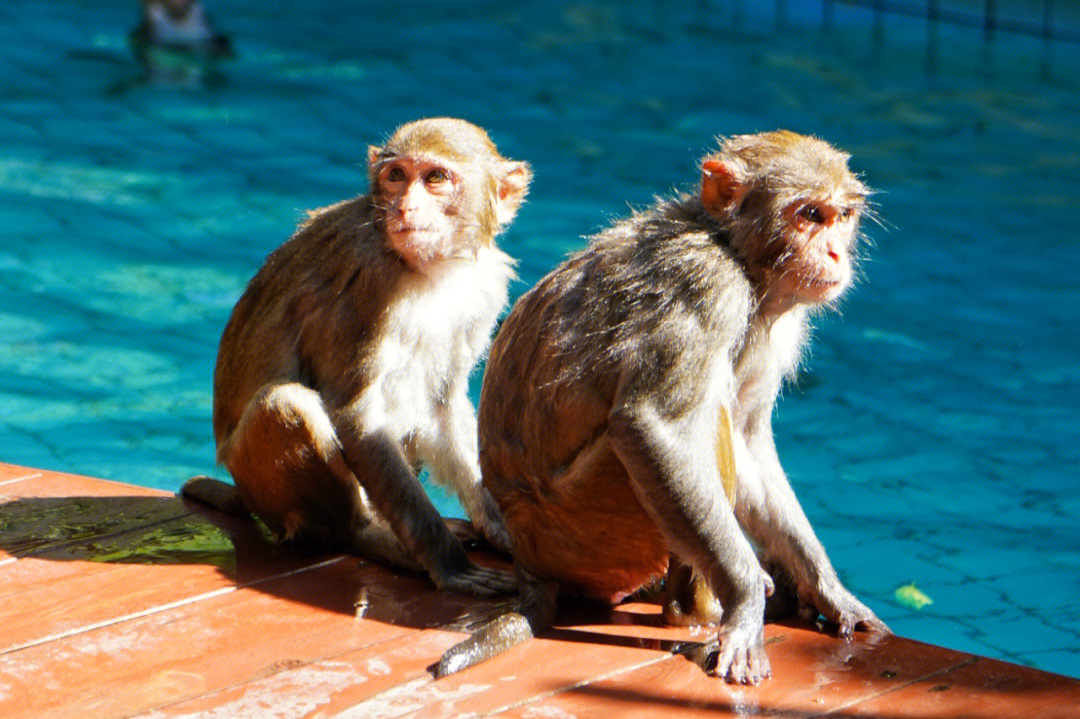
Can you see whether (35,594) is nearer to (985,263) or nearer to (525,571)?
(525,571)

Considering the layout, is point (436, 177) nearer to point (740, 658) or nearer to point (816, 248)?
point (816, 248)

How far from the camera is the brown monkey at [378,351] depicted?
165 inches

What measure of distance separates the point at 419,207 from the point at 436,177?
149 millimetres

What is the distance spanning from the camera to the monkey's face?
3531 millimetres

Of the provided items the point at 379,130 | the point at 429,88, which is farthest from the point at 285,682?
the point at 429,88

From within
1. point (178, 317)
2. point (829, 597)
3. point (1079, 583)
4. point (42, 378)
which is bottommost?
point (829, 597)

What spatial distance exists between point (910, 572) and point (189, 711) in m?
4.07

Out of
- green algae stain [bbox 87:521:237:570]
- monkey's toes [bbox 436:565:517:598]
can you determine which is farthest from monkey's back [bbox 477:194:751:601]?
green algae stain [bbox 87:521:237:570]

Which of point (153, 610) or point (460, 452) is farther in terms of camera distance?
point (460, 452)

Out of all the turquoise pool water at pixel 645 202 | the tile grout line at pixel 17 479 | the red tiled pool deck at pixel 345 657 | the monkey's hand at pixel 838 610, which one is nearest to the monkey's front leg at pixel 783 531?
the monkey's hand at pixel 838 610

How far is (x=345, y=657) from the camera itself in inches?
141

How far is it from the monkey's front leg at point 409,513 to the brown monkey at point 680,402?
28 centimetres

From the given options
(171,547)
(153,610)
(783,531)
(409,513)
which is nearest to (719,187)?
(783,531)

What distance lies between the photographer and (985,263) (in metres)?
9.62
